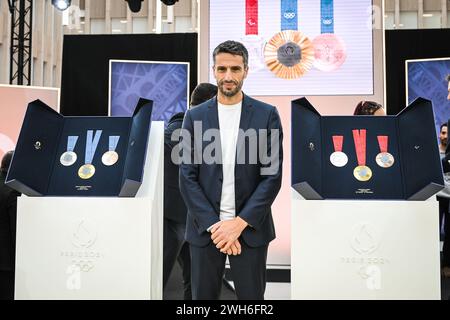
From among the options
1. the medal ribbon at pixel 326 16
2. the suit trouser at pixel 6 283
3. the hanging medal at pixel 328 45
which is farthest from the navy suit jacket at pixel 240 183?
the medal ribbon at pixel 326 16

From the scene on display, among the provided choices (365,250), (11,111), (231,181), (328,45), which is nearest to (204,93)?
(231,181)

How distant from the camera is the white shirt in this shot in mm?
2162

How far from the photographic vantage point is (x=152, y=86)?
5375 millimetres

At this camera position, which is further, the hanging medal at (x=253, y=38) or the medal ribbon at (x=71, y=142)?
the hanging medal at (x=253, y=38)

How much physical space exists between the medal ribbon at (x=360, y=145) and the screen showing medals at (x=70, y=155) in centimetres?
120

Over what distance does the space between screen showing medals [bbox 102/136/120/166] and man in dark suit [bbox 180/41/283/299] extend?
0.31 m

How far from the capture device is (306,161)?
7.06 feet

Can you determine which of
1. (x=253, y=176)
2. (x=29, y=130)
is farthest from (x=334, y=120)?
(x=29, y=130)

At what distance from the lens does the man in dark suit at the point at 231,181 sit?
2.10m

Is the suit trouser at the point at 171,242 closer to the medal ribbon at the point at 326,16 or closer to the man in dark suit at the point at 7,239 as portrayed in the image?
the man in dark suit at the point at 7,239

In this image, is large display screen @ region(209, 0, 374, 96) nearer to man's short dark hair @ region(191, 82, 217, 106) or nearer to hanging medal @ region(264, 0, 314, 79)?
hanging medal @ region(264, 0, 314, 79)

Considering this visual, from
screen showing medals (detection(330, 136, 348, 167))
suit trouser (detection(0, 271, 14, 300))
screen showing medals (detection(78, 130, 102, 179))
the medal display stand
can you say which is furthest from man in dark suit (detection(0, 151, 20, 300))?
screen showing medals (detection(330, 136, 348, 167))

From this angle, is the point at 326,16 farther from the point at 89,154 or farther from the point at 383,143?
the point at 89,154

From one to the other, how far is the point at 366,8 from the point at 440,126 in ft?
5.25
